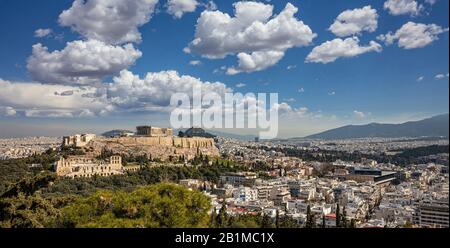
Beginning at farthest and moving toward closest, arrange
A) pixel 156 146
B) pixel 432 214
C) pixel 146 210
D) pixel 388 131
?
pixel 388 131, pixel 156 146, pixel 432 214, pixel 146 210

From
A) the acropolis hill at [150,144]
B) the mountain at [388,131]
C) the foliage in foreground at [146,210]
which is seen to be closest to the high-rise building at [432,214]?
the mountain at [388,131]

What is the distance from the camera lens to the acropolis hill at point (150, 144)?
2441cm

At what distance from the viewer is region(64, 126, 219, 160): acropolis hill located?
80.1 feet

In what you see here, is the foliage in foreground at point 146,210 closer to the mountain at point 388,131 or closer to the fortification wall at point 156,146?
the fortification wall at point 156,146

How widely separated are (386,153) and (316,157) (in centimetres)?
768

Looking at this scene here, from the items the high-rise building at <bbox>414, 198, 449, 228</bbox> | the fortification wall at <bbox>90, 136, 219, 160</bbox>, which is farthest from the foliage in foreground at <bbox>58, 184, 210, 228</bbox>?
the fortification wall at <bbox>90, 136, 219, 160</bbox>

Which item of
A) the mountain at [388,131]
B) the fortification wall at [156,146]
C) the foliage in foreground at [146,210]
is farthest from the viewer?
the mountain at [388,131]

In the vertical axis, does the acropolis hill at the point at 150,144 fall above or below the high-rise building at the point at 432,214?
above

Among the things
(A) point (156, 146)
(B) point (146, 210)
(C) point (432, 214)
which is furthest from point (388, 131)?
(B) point (146, 210)

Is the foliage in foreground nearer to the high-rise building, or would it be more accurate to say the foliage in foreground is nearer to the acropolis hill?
the high-rise building

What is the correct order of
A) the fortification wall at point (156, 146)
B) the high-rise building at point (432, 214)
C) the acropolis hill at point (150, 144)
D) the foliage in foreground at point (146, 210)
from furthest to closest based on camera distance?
the fortification wall at point (156, 146) → the acropolis hill at point (150, 144) → the high-rise building at point (432, 214) → the foliage in foreground at point (146, 210)

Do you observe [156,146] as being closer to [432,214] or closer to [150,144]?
[150,144]

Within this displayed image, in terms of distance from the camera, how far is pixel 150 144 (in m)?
29.1
